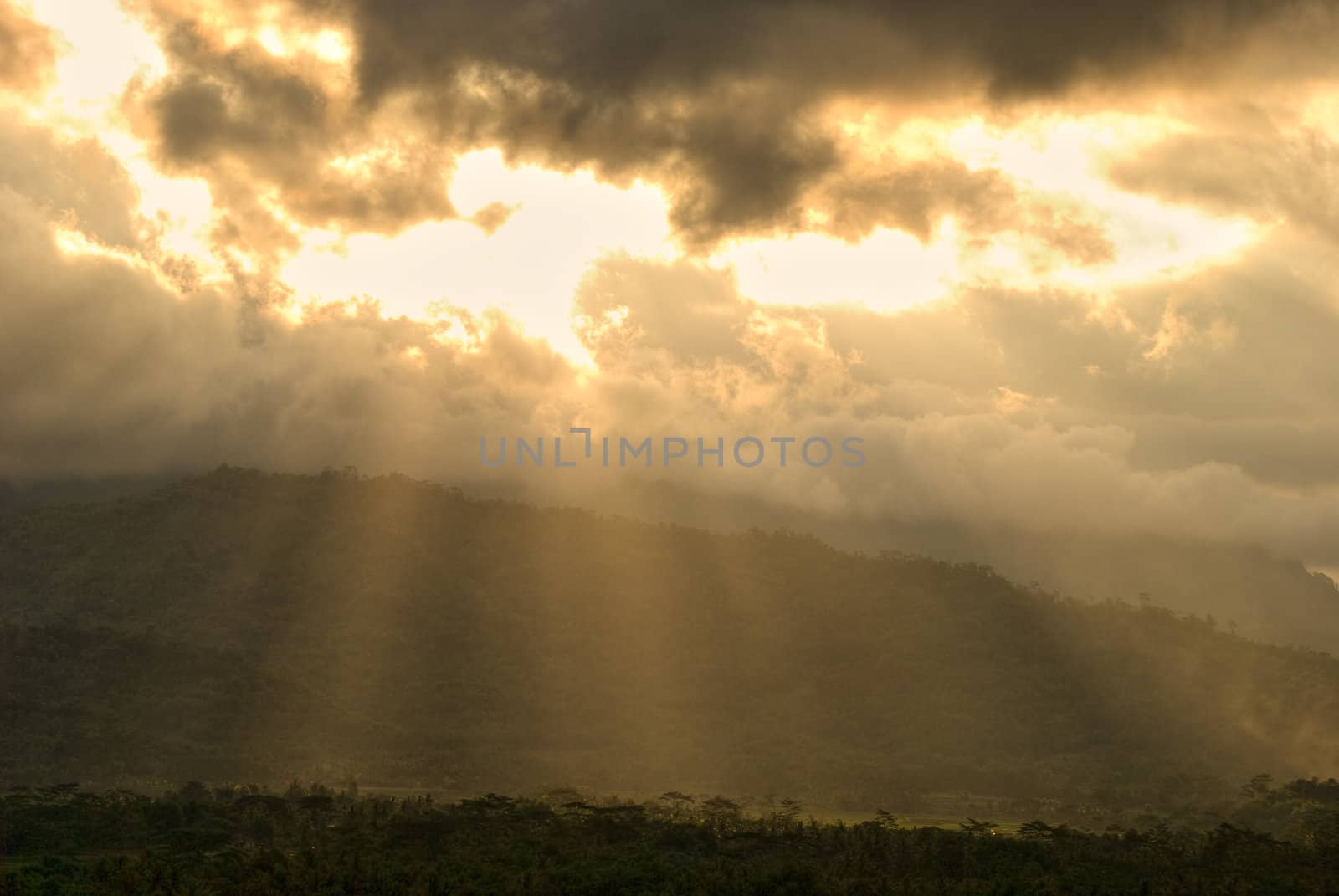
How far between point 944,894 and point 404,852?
3692 centimetres

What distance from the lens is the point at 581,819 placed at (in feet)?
384

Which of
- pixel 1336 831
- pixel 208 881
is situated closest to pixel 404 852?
pixel 208 881

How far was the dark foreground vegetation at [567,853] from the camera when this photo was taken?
8738cm

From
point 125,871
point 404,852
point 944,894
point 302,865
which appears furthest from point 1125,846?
point 125,871

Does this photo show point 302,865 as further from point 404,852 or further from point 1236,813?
point 1236,813

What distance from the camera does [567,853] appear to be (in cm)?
10231

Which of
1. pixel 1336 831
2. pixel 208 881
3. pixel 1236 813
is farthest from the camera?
pixel 1236 813

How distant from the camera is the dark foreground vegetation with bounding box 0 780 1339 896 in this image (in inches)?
3440

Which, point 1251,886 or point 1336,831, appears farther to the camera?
point 1336,831

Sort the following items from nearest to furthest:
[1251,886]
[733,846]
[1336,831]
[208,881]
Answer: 1. [208,881]
2. [1251,886]
3. [733,846]
4. [1336,831]

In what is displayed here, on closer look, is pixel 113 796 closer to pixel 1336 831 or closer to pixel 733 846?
pixel 733 846

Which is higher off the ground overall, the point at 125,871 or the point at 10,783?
the point at 125,871

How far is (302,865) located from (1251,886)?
61.0 metres

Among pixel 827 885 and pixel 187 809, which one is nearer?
pixel 827 885
